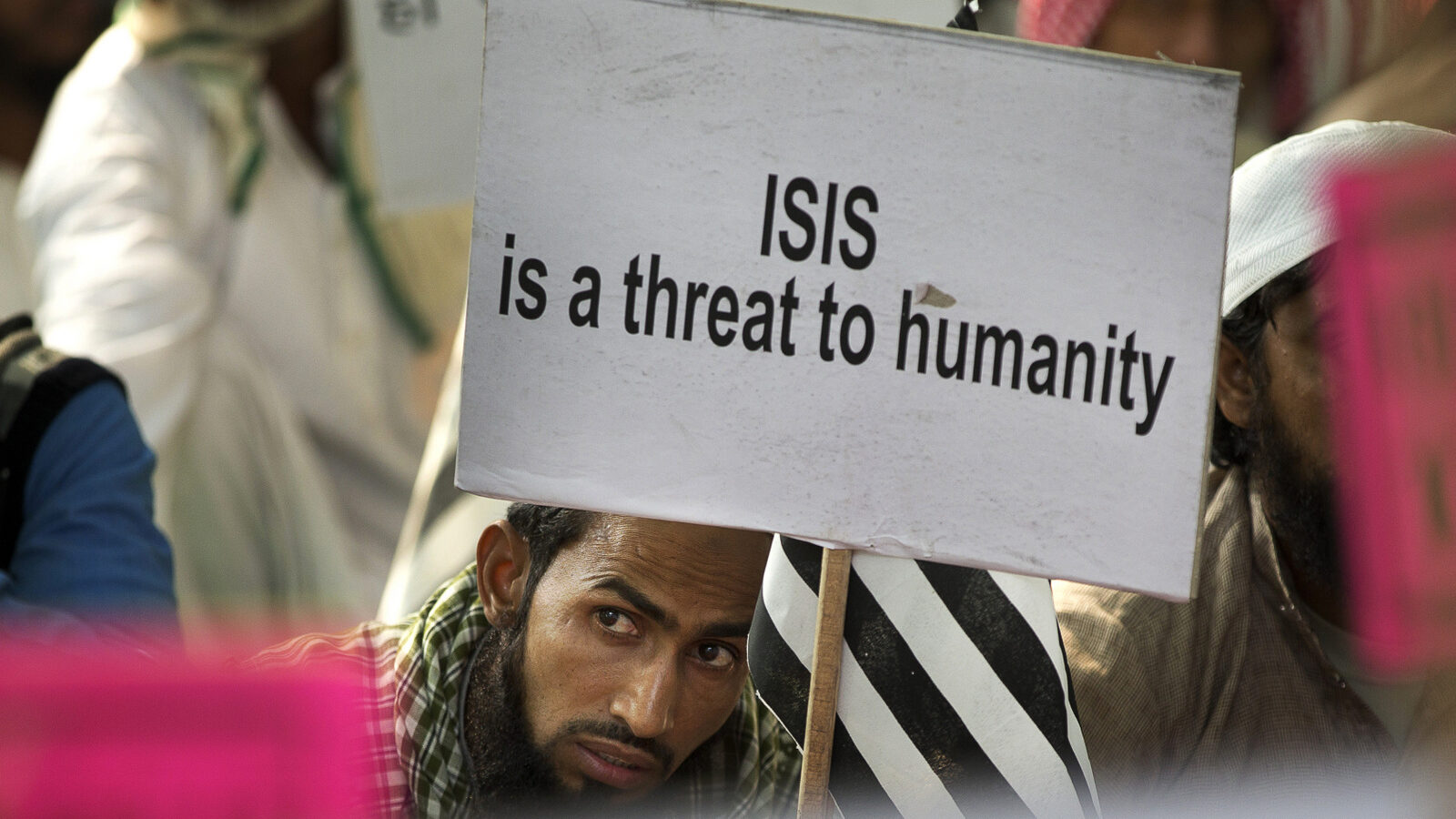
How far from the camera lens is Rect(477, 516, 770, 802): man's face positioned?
1777 mm

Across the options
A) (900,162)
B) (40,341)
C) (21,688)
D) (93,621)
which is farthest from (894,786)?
(40,341)

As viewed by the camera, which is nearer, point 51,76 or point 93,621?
point 93,621

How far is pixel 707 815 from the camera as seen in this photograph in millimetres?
1895

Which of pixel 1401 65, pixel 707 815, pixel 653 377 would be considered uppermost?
pixel 1401 65

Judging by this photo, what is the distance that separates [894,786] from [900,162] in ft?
2.04

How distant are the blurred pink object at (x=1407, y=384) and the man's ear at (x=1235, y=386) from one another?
0.39 m

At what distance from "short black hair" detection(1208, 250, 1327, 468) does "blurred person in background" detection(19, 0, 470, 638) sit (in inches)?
94.5

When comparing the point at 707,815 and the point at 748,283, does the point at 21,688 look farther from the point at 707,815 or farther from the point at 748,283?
the point at 707,815

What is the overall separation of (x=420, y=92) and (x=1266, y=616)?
81.8 inches

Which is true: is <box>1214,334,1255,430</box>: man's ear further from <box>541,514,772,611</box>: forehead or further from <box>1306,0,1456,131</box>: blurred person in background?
<box>541,514,772,611</box>: forehead

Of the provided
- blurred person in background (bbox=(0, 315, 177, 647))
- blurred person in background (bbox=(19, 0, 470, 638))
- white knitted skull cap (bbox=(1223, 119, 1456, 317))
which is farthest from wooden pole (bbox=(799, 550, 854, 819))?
blurred person in background (bbox=(19, 0, 470, 638))

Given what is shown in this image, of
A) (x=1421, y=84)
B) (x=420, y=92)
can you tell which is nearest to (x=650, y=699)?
(x=1421, y=84)

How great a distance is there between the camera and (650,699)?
1.75 m

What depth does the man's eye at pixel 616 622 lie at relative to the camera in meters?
1.81
